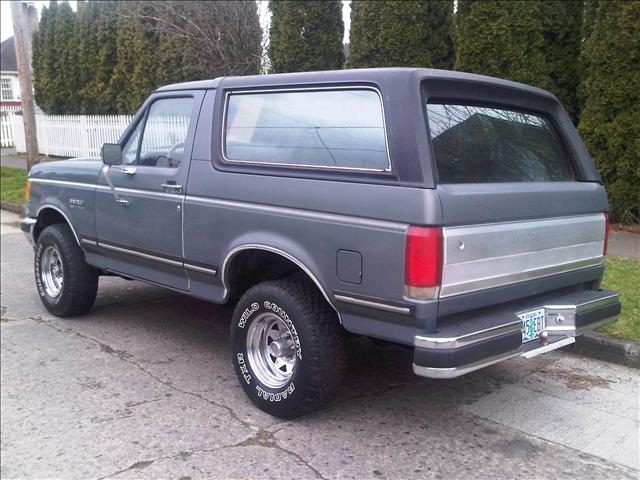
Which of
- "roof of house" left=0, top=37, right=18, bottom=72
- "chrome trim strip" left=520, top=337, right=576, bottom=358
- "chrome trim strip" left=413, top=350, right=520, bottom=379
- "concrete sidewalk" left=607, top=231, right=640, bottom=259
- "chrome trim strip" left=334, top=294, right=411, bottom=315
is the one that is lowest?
"concrete sidewalk" left=607, top=231, right=640, bottom=259

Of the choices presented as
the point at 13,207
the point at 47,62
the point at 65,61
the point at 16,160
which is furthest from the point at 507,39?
the point at 47,62

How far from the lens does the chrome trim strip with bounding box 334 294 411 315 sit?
317 cm

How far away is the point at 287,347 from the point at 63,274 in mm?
2814

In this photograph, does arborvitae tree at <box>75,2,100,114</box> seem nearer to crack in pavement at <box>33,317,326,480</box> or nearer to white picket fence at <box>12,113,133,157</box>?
white picket fence at <box>12,113,133,157</box>

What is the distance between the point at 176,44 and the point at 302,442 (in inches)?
482

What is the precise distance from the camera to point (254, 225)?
12.6 feet

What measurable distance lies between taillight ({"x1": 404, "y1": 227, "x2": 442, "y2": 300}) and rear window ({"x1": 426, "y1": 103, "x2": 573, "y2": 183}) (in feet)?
1.29

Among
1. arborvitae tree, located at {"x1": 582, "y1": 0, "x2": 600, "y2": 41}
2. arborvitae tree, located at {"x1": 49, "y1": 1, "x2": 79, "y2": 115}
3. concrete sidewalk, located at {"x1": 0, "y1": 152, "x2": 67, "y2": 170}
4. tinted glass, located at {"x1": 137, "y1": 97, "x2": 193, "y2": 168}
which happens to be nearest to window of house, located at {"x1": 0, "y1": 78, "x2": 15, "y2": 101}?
concrete sidewalk, located at {"x1": 0, "y1": 152, "x2": 67, "y2": 170}

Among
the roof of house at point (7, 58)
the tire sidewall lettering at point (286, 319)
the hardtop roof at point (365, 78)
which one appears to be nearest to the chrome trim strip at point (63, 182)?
the hardtop roof at point (365, 78)

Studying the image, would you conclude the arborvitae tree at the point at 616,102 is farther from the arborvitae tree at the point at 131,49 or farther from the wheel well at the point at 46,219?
the wheel well at the point at 46,219

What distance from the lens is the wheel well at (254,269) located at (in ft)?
13.0

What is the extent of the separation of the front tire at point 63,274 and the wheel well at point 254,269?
→ 6.57 ft

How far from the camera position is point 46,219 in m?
6.11

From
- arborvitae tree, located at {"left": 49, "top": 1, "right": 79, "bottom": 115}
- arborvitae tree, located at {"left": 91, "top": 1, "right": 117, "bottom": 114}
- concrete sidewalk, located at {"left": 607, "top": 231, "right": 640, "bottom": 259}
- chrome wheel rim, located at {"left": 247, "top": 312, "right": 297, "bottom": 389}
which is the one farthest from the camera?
arborvitae tree, located at {"left": 49, "top": 1, "right": 79, "bottom": 115}
